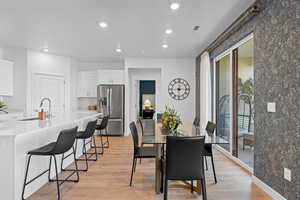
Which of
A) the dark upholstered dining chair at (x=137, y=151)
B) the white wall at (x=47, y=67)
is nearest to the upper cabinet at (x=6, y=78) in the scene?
the white wall at (x=47, y=67)

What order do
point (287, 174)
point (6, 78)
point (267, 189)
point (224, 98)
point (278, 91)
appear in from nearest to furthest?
point (287, 174) < point (278, 91) < point (267, 189) < point (224, 98) < point (6, 78)

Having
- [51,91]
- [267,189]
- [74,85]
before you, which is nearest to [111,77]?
[74,85]

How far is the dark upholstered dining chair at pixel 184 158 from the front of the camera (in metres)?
2.31

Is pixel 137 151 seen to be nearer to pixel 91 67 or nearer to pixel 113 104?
pixel 113 104

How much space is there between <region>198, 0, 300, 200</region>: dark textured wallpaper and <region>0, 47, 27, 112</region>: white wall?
5784mm

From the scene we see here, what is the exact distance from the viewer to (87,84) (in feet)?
25.8

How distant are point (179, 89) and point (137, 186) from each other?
474 cm

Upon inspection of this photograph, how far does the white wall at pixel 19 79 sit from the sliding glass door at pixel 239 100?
5.31 meters

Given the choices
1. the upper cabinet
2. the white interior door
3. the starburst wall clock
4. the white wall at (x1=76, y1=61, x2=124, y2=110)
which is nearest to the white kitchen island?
the upper cabinet

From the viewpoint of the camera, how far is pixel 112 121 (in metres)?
7.46

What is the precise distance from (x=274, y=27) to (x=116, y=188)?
117 inches

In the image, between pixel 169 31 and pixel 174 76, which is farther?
pixel 174 76

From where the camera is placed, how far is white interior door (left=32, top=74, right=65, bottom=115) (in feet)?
21.3

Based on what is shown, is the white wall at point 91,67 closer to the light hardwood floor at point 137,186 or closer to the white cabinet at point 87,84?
the white cabinet at point 87,84
